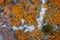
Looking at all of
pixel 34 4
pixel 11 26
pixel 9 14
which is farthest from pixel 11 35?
pixel 34 4

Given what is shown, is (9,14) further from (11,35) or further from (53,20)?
(53,20)

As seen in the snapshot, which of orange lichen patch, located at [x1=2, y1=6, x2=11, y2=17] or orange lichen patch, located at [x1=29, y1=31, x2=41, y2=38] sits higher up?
orange lichen patch, located at [x1=2, y1=6, x2=11, y2=17]

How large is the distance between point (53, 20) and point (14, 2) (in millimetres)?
1346

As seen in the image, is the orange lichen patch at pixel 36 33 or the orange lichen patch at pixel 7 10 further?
the orange lichen patch at pixel 7 10

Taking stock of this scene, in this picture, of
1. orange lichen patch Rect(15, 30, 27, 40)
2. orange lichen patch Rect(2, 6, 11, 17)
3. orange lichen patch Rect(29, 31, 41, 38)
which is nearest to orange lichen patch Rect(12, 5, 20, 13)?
orange lichen patch Rect(2, 6, 11, 17)

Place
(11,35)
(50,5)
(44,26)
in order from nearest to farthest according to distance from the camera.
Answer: (44,26) → (11,35) → (50,5)

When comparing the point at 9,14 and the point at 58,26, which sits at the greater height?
the point at 9,14

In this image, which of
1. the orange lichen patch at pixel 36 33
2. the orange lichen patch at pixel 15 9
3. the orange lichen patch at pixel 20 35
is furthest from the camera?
the orange lichen patch at pixel 15 9

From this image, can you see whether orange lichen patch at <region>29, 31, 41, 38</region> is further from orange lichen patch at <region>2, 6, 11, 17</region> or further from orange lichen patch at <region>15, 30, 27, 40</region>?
orange lichen patch at <region>2, 6, 11, 17</region>

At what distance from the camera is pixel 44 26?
398cm

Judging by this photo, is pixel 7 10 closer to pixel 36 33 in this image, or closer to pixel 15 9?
pixel 15 9

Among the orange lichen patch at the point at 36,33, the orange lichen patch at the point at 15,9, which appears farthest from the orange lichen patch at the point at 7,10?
the orange lichen patch at the point at 36,33

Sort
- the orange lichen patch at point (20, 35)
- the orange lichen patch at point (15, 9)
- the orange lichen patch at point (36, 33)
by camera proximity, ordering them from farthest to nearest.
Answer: the orange lichen patch at point (15, 9) < the orange lichen patch at point (20, 35) < the orange lichen patch at point (36, 33)

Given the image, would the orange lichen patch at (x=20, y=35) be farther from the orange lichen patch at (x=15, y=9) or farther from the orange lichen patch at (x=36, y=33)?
the orange lichen patch at (x=15, y=9)
